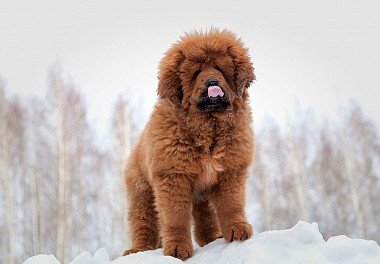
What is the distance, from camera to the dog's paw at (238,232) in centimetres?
361

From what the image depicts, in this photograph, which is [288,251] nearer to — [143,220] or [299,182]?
[143,220]

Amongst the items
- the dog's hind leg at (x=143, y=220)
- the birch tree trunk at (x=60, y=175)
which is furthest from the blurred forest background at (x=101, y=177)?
the dog's hind leg at (x=143, y=220)

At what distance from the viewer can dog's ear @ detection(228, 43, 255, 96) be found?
13.0 ft

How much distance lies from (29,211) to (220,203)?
39.9 feet

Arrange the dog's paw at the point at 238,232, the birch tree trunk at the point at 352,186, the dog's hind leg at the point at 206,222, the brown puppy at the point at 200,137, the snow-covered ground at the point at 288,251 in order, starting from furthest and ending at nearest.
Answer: the birch tree trunk at the point at 352,186 < the dog's hind leg at the point at 206,222 < the brown puppy at the point at 200,137 < the dog's paw at the point at 238,232 < the snow-covered ground at the point at 288,251

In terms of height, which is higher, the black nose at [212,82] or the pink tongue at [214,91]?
the black nose at [212,82]

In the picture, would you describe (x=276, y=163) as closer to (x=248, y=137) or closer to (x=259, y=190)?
(x=259, y=190)

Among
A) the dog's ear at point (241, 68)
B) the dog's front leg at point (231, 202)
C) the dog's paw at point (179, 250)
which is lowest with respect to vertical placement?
the dog's paw at point (179, 250)

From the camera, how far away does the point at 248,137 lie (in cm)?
398

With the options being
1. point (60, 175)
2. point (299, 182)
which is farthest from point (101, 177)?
point (299, 182)

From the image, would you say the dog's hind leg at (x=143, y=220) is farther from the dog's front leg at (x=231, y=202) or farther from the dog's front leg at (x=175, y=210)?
the dog's front leg at (x=231, y=202)

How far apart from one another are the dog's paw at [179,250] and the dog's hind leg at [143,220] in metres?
0.74

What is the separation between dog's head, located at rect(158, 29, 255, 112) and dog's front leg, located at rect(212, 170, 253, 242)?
23.8 inches

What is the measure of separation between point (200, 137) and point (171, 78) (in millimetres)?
628
